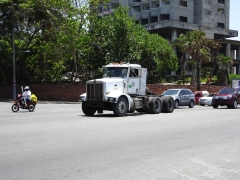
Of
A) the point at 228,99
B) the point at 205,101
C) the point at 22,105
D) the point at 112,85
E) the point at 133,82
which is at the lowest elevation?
the point at 205,101

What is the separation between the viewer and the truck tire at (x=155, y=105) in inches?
910

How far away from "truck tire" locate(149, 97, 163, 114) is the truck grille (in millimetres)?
3803

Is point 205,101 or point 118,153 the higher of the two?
point 205,101

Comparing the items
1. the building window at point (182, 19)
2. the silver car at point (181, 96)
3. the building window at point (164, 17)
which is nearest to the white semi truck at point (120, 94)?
the silver car at point (181, 96)

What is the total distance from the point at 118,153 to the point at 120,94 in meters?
10.9

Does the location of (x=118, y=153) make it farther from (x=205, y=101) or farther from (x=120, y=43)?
(x=120, y=43)

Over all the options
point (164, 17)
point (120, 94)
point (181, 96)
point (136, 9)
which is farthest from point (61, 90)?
point (136, 9)

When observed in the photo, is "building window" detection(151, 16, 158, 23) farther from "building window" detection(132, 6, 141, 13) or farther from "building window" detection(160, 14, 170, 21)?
"building window" detection(132, 6, 141, 13)

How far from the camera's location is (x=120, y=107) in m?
20.8

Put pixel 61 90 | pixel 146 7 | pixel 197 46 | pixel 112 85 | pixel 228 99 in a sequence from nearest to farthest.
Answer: pixel 112 85
pixel 228 99
pixel 61 90
pixel 197 46
pixel 146 7

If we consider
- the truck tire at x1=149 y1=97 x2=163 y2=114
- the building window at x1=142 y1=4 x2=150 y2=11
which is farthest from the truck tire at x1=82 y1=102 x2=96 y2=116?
the building window at x1=142 y1=4 x2=150 y2=11

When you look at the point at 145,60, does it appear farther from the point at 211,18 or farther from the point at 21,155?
the point at 211,18

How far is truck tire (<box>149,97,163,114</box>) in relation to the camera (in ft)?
75.9

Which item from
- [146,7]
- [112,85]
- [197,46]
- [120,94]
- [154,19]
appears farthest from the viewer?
[146,7]
